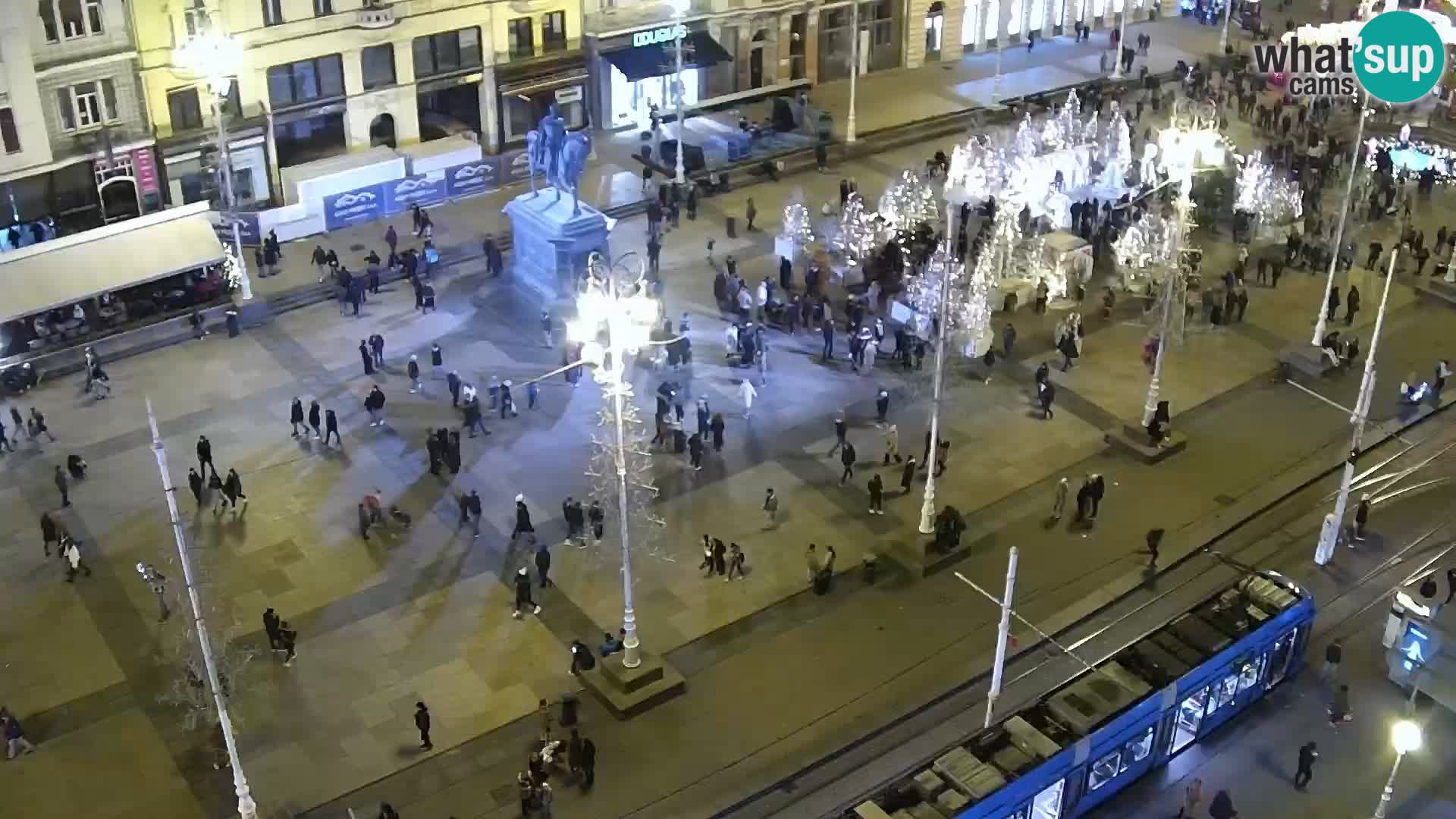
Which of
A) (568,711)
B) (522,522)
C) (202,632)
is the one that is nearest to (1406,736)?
(568,711)

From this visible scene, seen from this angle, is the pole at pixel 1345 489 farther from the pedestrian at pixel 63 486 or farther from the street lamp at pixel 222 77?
the street lamp at pixel 222 77

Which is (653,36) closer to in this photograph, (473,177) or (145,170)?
(473,177)

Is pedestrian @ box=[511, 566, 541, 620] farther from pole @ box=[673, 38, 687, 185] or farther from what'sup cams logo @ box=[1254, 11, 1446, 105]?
what'sup cams logo @ box=[1254, 11, 1446, 105]

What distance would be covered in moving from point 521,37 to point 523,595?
29782mm

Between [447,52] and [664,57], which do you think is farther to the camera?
[664,57]

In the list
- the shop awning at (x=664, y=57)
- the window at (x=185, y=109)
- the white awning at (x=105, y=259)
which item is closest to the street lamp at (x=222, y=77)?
the window at (x=185, y=109)

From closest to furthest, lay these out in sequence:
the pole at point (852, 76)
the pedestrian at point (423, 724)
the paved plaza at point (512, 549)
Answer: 1. the pedestrian at point (423, 724)
2. the paved plaza at point (512, 549)
3. the pole at point (852, 76)

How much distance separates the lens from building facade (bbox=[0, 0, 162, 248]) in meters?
43.8

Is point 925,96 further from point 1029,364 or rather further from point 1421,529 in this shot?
point 1421,529

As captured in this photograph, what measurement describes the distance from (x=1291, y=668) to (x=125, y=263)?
113ft

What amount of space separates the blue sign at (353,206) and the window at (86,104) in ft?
24.2

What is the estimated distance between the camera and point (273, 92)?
50.2m

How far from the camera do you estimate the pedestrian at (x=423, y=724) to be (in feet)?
92.7

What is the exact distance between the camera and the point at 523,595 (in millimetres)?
32031
